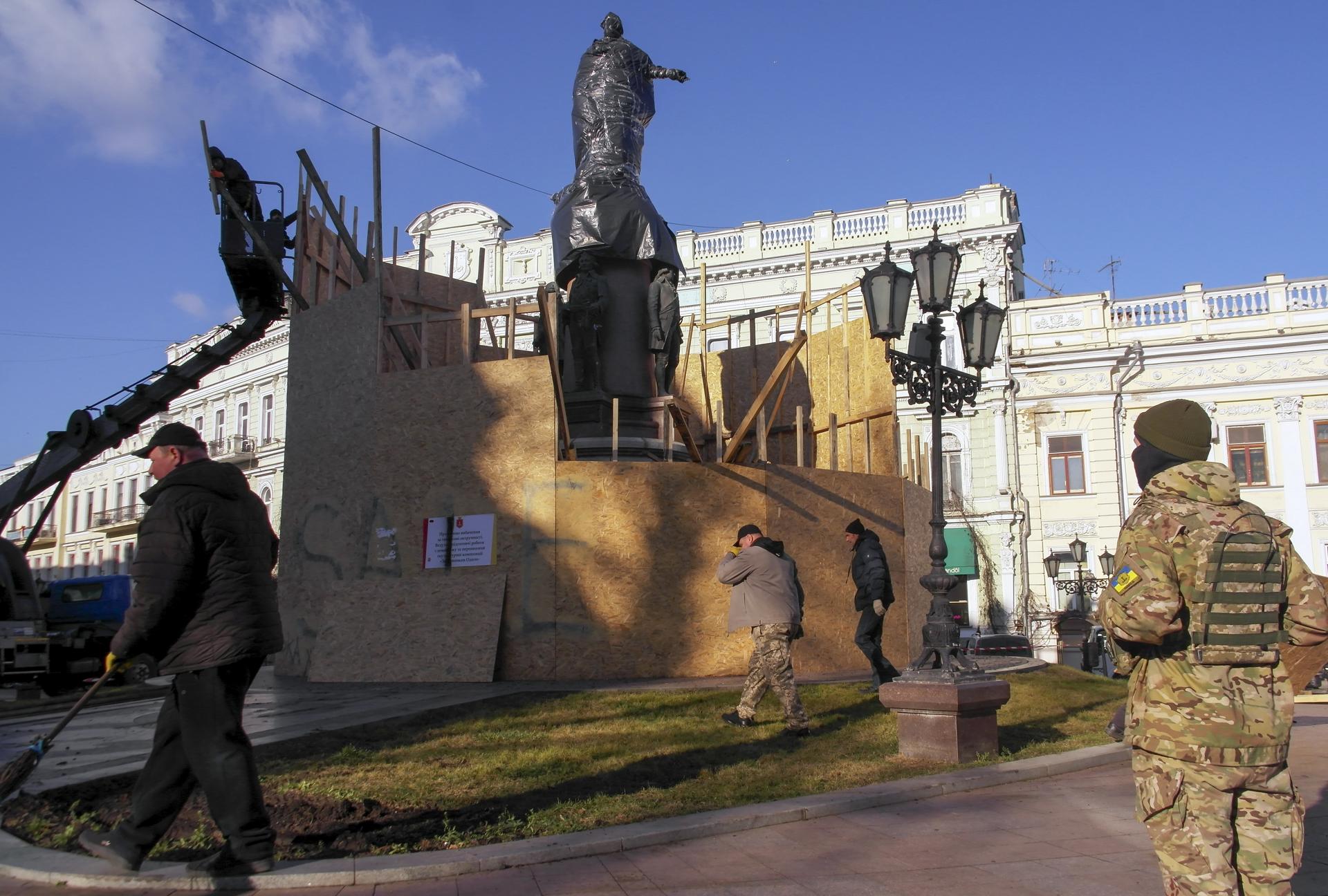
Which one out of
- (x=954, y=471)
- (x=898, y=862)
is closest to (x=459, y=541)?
(x=898, y=862)

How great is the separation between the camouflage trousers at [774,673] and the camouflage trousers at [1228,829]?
4.52 m

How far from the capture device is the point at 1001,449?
35.0m

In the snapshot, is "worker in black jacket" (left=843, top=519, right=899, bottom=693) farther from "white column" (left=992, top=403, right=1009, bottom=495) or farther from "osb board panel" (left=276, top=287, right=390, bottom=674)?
"white column" (left=992, top=403, right=1009, bottom=495)

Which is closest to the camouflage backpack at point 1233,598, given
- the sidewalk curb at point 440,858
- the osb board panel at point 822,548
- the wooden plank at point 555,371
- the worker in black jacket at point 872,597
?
the sidewalk curb at point 440,858

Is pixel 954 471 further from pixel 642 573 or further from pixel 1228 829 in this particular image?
pixel 1228 829

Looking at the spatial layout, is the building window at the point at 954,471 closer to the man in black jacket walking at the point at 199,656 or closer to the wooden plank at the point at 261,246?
the wooden plank at the point at 261,246

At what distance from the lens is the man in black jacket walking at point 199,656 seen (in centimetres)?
411

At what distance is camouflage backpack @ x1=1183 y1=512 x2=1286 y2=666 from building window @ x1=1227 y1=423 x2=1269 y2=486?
110 feet

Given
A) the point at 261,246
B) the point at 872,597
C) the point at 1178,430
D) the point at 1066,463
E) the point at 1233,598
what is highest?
the point at 261,246

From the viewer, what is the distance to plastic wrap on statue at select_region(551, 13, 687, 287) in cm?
1363

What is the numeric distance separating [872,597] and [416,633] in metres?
4.64

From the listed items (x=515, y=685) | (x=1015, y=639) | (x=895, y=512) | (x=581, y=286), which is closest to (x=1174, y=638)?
(x=515, y=685)

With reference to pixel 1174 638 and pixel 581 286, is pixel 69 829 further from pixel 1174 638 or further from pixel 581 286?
pixel 581 286

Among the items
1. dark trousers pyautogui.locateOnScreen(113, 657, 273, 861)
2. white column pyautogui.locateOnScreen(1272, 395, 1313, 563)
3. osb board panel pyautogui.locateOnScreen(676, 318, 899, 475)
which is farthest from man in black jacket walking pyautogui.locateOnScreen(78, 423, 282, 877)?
white column pyautogui.locateOnScreen(1272, 395, 1313, 563)
